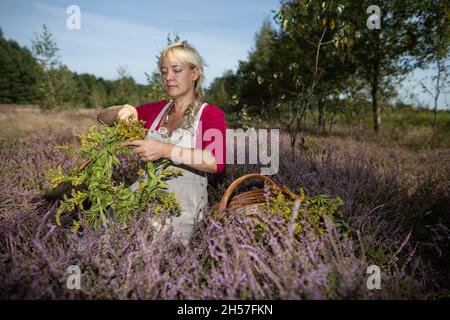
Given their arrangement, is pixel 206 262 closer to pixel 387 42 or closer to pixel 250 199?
pixel 250 199

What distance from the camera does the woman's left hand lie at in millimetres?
1816

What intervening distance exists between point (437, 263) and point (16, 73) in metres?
61.9

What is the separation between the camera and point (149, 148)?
183 cm

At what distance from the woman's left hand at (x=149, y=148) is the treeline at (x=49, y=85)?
6.33m

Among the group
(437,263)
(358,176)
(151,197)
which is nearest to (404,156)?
(358,176)

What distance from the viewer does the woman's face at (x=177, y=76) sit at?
2.35 m

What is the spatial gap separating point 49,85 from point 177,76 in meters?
19.6

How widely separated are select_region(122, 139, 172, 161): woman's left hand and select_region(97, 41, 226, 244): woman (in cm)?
11

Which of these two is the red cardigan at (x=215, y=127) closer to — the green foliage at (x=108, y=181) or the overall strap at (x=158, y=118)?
the overall strap at (x=158, y=118)

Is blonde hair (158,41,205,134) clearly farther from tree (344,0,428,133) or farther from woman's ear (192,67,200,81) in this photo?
tree (344,0,428,133)

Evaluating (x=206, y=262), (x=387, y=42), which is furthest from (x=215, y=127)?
(x=387, y=42)
